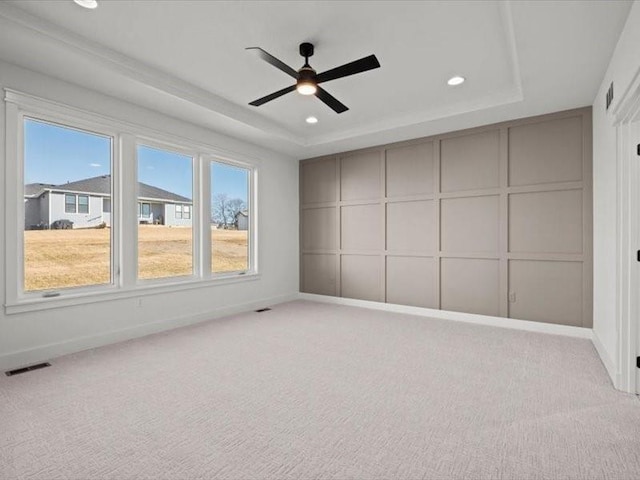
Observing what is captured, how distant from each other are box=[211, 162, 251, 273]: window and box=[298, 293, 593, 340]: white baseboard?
1.81m

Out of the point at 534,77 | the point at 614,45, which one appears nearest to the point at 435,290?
the point at 534,77

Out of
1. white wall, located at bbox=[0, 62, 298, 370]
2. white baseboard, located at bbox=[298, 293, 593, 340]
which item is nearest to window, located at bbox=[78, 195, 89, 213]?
white wall, located at bbox=[0, 62, 298, 370]

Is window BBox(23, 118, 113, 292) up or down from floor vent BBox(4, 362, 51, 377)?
up

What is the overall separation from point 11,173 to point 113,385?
86.0 inches

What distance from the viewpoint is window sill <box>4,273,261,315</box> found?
3.18 m

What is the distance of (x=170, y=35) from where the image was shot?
289 cm

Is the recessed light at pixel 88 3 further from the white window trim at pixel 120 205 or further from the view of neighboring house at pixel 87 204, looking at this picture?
the view of neighboring house at pixel 87 204

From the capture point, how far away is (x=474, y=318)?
4.75m

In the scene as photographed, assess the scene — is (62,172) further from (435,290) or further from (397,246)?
(435,290)

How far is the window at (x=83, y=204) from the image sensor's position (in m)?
3.72

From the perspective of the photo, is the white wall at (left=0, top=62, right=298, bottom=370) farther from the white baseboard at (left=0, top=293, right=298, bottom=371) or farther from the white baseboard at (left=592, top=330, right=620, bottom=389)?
the white baseboard at (left=592, top=330, right=620, bottom=389)

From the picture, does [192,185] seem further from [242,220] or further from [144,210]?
[242,220]

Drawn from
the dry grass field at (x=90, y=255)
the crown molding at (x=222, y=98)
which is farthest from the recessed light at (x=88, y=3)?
the dry grass field at (x=90, y=255)

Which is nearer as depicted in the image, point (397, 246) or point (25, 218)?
point (25, 218)
